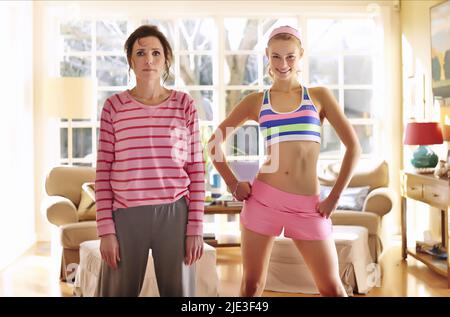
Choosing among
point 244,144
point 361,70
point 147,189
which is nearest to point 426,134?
point 361,70

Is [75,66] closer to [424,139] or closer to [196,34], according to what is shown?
[196,34]

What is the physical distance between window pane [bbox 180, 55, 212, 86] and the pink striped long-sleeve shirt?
3.62 meters

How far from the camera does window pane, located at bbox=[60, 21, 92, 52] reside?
524 cm

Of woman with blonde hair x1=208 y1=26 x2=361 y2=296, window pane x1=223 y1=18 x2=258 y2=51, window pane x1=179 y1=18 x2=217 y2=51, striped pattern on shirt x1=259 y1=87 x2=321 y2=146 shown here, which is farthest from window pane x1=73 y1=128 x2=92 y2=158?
striped pattern on shirt x1=259 y1=87 x2=321 y2=146

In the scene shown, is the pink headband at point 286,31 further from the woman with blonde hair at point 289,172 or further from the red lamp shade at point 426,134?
the red lamp shade at point 426,134

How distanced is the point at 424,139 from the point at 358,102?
1265 mm

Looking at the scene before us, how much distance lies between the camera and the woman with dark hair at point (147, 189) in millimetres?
1636

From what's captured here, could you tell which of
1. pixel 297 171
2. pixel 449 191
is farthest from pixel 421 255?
pixel 297 171

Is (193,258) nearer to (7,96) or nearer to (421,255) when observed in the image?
(421,255)

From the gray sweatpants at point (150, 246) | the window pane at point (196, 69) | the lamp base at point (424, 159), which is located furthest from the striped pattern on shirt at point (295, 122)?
the window pane at point (196, 69)

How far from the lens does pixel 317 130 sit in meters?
1.90

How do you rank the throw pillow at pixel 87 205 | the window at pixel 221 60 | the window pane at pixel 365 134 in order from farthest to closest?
the window pane at pixel 365 134, the window at pixel 221 60, the throw pillow at pixel 87 205

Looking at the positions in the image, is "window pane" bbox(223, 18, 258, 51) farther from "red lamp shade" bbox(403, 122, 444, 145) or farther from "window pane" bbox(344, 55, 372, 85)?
"red lamp shade" bbox(403, 122, 444, 145)

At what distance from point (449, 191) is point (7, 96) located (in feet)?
9.55
